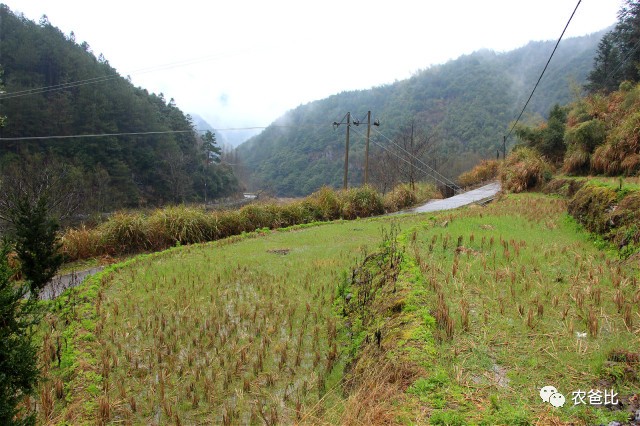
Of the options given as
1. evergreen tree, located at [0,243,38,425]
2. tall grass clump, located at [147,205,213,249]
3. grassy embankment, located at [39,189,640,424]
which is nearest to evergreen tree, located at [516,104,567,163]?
grassy embankment, located at [39,189,640,424]

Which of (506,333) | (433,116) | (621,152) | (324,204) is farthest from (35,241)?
(433,116)

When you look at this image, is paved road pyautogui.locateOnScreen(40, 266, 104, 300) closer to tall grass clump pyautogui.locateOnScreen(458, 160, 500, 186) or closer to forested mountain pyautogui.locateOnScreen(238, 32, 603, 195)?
tall grass clump pyautogui.locateOnScreen(458, 160, 500, 186)

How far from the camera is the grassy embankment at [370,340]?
8.34 feet

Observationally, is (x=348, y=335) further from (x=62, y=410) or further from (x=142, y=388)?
(x=62, y=410)

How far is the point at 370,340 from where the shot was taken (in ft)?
12.3

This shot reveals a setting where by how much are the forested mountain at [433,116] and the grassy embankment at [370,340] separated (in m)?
39.0

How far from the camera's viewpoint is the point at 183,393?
11.0ft

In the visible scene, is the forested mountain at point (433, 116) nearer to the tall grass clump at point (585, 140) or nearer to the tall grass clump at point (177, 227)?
the tall grass clump at point (585, 140)

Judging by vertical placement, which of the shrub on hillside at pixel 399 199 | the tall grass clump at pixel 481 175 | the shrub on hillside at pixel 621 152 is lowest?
the tall grass clump at pixel 481 175

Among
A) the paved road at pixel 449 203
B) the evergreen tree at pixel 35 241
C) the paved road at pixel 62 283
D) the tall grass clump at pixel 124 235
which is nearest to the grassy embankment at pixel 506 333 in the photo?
the paved road at pixel 62 283

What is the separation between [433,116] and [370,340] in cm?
7823

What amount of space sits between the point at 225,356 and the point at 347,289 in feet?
7.30

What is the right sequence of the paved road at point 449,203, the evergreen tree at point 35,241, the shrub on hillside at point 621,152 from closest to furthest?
the evergreen tree at point 35,241 < the shrub on hillside at point 621,152 < the paved road at point 449,203

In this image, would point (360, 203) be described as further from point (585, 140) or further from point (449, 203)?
point (585, 140)
